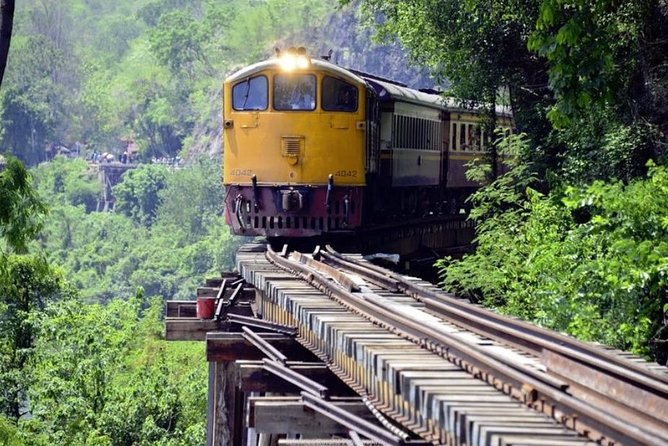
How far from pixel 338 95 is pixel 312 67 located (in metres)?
0.49

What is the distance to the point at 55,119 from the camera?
120 meters

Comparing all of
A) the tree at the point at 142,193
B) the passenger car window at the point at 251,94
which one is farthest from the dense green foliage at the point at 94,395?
the tree at the point at 142,193

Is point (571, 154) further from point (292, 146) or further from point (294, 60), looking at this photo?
point (294, 60)

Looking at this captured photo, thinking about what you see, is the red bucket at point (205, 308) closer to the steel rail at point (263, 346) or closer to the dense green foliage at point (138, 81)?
the steel rail at point (263, 346)

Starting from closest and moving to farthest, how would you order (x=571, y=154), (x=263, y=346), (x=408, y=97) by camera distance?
(x=263, y=346) → (x=571, y=154) → (x=408, y=97)

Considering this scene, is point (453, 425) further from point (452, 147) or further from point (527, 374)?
point (452, 147)

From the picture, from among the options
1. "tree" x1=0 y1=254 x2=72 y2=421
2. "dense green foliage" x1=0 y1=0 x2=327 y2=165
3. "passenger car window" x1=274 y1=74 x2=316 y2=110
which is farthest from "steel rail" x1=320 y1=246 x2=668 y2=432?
"dense green foliage" x1=0 y1=0 x2=327 y2=165

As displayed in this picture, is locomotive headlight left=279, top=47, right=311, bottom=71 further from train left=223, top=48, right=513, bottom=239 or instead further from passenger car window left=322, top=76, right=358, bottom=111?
passenger car window left=322, top=76, right=358, bottom=111

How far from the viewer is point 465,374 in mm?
7156

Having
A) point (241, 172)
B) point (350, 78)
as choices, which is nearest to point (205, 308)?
point (241, 172)

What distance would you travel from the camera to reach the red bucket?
13438 millimetres

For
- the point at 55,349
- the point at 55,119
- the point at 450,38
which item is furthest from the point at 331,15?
the point at 450,38

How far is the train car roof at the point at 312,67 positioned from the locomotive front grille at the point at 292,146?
2.84 ft

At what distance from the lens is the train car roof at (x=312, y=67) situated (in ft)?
55.4
